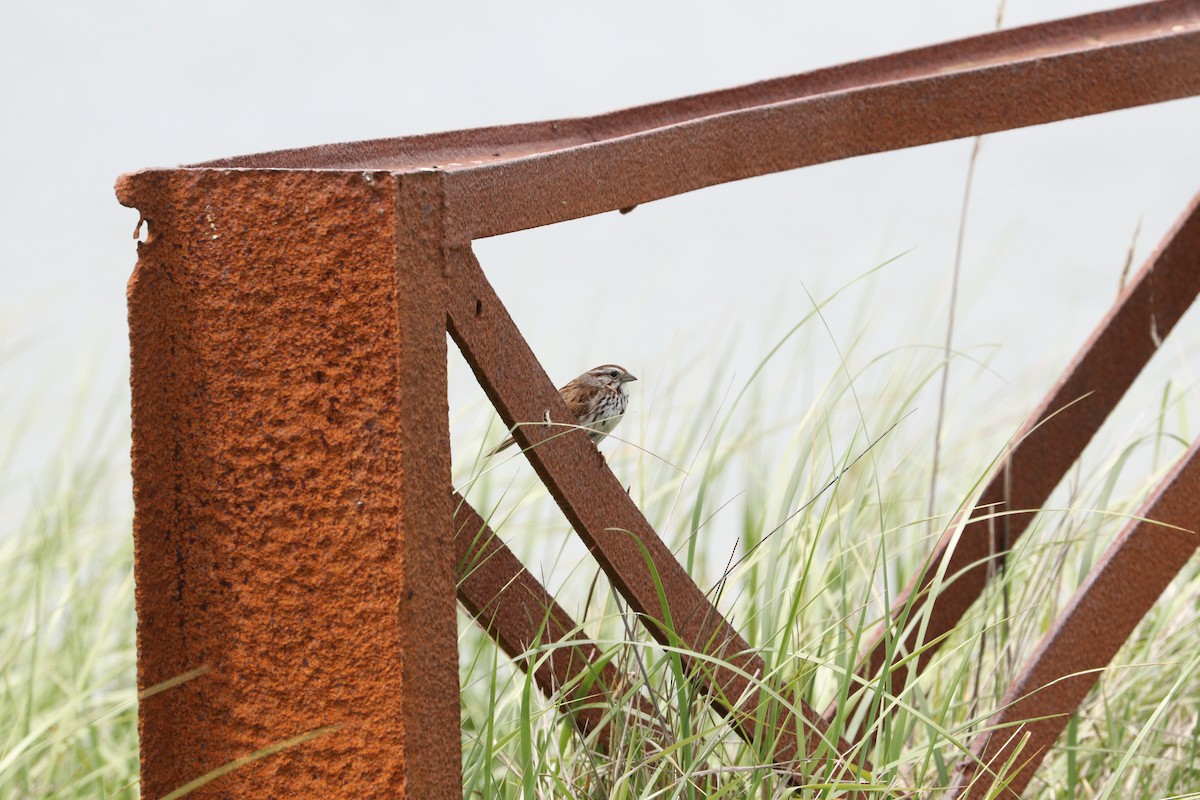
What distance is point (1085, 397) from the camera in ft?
8.15

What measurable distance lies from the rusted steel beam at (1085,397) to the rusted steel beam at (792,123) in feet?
1.52

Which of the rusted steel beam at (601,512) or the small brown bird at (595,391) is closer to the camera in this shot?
the rusted steel beam at (601,512)

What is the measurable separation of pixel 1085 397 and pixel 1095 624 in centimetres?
71

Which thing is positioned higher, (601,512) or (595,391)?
(595,391)

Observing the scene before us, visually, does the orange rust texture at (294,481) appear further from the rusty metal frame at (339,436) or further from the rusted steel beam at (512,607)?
the rusted steel beam at (512,607)

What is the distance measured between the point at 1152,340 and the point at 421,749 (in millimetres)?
1743

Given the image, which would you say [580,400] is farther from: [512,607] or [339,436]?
[339,436]

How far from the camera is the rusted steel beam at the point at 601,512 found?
1.32 meters

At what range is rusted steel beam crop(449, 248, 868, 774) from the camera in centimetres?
132

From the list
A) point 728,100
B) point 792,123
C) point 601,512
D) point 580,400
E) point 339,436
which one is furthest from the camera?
point 580,400

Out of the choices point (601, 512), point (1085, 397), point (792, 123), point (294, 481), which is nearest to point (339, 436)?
point (294, 481)

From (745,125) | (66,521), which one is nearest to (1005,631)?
(745,125)

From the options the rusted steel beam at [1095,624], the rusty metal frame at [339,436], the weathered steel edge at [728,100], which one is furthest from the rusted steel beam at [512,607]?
the rusted steel beam at [1095,624]

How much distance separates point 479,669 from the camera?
10.8ft
